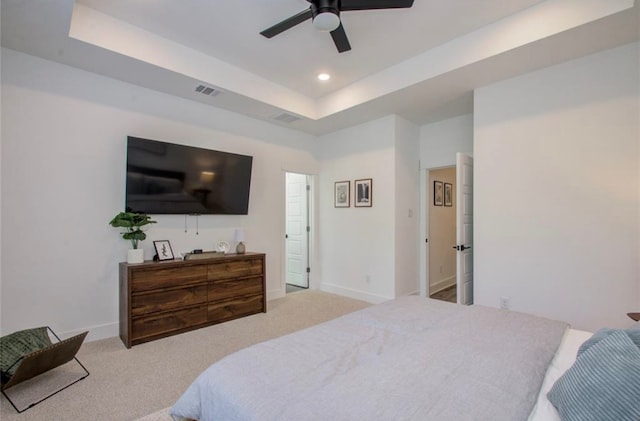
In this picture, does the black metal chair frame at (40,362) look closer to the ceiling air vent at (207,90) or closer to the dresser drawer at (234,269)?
the dresser drawer at (234,269)

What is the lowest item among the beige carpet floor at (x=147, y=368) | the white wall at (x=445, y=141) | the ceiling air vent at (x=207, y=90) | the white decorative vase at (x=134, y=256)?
the beige carpet floor at (x=147, y=368)

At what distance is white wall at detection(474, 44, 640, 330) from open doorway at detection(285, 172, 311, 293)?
9.32 ft

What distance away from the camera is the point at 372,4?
2.12m

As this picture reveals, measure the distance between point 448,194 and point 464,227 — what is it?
2102mm

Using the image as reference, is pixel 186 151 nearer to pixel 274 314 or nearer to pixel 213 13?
pixel 213 13

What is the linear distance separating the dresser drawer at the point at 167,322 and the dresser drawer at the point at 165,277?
0.31 m

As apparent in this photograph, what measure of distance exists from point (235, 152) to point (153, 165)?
1.20 meters

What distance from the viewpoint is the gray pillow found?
3.00 feet

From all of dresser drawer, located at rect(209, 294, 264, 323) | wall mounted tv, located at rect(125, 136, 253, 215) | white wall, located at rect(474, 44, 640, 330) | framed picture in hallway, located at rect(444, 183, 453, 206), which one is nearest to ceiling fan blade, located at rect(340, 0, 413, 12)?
white wall, located at rect(474, 44, 640, 330)

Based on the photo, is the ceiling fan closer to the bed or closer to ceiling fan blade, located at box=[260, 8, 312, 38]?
ceiling fan blade, located at box=[260, 8, 312, 38]

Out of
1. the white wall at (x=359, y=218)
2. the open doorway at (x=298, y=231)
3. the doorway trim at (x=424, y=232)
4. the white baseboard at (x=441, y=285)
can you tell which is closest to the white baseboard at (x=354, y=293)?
the white wall at (x=359, y=218)

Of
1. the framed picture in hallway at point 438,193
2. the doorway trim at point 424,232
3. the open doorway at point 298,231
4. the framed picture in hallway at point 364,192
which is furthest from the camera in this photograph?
the open doorway at point 298,231

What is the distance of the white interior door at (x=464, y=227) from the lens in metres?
3.62

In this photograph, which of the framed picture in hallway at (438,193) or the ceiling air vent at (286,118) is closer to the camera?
the ceiling air vent at (286,118)
